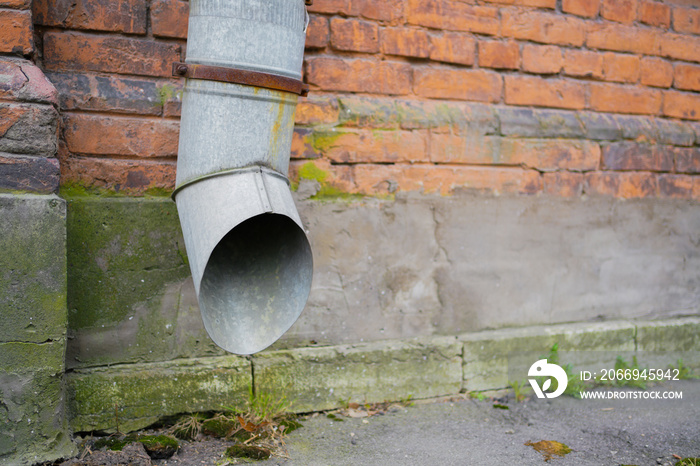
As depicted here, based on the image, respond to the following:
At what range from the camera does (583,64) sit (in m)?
2.88

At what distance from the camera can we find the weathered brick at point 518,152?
2627 mm

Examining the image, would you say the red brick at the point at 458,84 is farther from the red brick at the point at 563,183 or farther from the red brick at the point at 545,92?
the red brick at the point at 563,183

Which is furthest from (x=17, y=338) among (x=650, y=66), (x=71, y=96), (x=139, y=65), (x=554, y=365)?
(x=650, y=66)

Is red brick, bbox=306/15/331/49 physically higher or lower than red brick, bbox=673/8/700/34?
lower

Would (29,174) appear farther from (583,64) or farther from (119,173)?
(583,64)

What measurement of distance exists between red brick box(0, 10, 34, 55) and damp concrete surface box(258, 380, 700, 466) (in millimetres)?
1723

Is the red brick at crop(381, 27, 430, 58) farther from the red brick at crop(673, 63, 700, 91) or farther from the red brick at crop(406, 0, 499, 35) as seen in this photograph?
the red brick at crop(673, 63, 700, 91)

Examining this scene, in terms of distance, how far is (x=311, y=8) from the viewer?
237 cm

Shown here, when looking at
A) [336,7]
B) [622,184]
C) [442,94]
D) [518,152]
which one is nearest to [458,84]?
[442,94]

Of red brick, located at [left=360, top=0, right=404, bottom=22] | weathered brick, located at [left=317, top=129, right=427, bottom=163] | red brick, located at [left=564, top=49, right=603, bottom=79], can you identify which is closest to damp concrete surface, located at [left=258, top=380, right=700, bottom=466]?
weathered brick, located at [left=317, top=129, right=427, bottom=163]

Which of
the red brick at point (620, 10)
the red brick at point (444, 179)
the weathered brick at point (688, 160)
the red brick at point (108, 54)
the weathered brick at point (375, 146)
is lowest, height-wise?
the red brick at point (444, 179)

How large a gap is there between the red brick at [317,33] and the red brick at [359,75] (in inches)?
2.4

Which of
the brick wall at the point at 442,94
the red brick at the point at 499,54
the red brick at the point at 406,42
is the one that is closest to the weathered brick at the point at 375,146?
the brick wall at the point at 442,94

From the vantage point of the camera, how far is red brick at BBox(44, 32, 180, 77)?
2.03 meters
